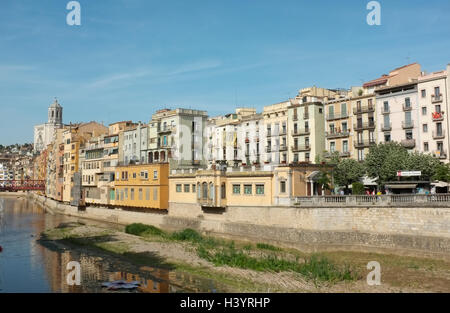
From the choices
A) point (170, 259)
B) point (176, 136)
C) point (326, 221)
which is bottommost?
point (170, 259)

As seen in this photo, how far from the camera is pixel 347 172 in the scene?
5347 centimetres

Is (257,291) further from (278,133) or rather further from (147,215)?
(278,133)

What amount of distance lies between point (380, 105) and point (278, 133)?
17198mm

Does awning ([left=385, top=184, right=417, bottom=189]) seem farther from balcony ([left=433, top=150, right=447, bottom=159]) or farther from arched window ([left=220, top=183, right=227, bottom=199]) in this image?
arched window ([left=220, top=183, right=227, bottom=199])

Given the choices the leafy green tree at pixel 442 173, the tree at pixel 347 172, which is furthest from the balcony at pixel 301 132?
the leafy green tree at pixel 442 173

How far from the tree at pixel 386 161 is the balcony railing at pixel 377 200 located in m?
11.4

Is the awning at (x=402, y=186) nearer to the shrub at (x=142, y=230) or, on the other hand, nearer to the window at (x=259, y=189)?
the window at (x=259, y=189)

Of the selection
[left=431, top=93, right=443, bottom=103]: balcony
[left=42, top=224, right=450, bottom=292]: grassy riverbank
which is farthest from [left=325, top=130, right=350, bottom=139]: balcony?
[left=42, top=224, right=450, bottom=292]: grassy riverbank

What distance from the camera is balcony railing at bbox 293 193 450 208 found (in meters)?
33.9

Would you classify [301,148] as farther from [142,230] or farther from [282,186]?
[142,230]
